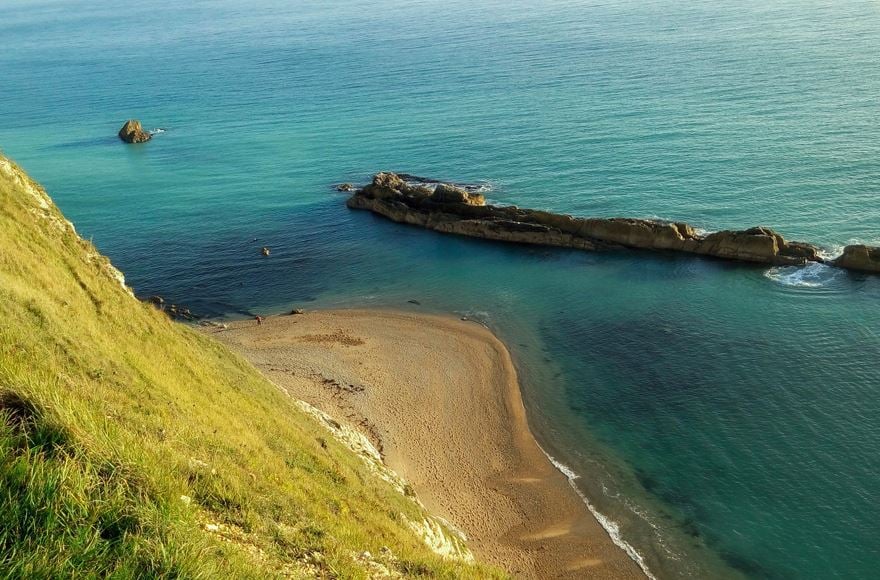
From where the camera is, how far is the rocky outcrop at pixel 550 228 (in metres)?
55.9

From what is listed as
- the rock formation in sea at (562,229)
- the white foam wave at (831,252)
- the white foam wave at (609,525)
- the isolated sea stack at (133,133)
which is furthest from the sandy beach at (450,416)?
the isolated sea stack at (133,133)

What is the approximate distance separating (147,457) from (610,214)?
197ft

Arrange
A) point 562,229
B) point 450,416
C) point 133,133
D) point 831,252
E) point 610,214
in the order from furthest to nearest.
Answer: point 133,133, point 610,214, point 562,229, point 831,252, point 450,416

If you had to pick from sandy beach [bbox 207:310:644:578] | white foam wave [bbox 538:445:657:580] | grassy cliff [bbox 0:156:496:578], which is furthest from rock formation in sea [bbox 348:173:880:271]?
grassy cliff [bbox 0:156:496:578]

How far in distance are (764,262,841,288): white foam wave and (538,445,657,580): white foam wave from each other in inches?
1156

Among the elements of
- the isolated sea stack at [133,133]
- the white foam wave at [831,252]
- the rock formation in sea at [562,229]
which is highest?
the isolated sea stack at [133,133]

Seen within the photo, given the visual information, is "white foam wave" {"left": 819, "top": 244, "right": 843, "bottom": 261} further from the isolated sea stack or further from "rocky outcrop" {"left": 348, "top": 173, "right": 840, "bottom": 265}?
the isolated sea stack

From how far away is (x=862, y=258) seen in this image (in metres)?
51.8

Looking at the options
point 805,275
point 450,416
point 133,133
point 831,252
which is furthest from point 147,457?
point 133,133

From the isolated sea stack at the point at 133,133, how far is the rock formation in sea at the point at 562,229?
53.2m

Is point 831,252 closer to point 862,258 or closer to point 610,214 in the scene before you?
point 862,258

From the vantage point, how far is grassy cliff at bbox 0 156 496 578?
934 centimetres

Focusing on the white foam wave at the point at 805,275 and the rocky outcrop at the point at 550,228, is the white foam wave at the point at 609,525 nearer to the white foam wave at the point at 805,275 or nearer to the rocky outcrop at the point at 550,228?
the white foam wave at the point at 805,275

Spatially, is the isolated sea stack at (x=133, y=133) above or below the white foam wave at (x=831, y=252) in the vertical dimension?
above
